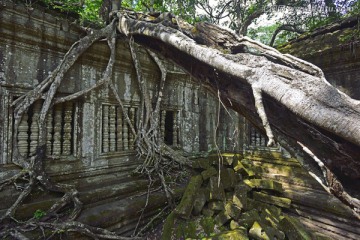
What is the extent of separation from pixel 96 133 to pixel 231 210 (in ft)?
7.59

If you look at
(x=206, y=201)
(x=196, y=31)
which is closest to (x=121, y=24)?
(x=196, y=31)

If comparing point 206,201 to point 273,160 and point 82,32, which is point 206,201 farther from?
point 82,32

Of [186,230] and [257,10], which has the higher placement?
[257,10]

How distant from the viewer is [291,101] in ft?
3.72

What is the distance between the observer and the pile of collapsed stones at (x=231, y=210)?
2.80m

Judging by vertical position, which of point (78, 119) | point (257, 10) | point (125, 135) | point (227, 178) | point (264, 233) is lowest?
point (264, 233)

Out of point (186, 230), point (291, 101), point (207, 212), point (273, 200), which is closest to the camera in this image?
point (291, 101)

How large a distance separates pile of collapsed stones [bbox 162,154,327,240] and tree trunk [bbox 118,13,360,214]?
5.55 feet

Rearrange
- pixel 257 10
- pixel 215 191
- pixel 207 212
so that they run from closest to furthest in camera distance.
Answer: pixel 207 212
pixel 215 191
pixel 257 10

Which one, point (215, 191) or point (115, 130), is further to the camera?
point (115, 130)

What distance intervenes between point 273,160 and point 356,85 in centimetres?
197

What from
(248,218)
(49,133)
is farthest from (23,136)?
(248,218)

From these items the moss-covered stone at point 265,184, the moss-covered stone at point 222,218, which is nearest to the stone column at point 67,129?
the moss-covered stone at point 222,218

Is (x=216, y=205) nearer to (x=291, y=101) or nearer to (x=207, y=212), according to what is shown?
(x=207, y=212)
